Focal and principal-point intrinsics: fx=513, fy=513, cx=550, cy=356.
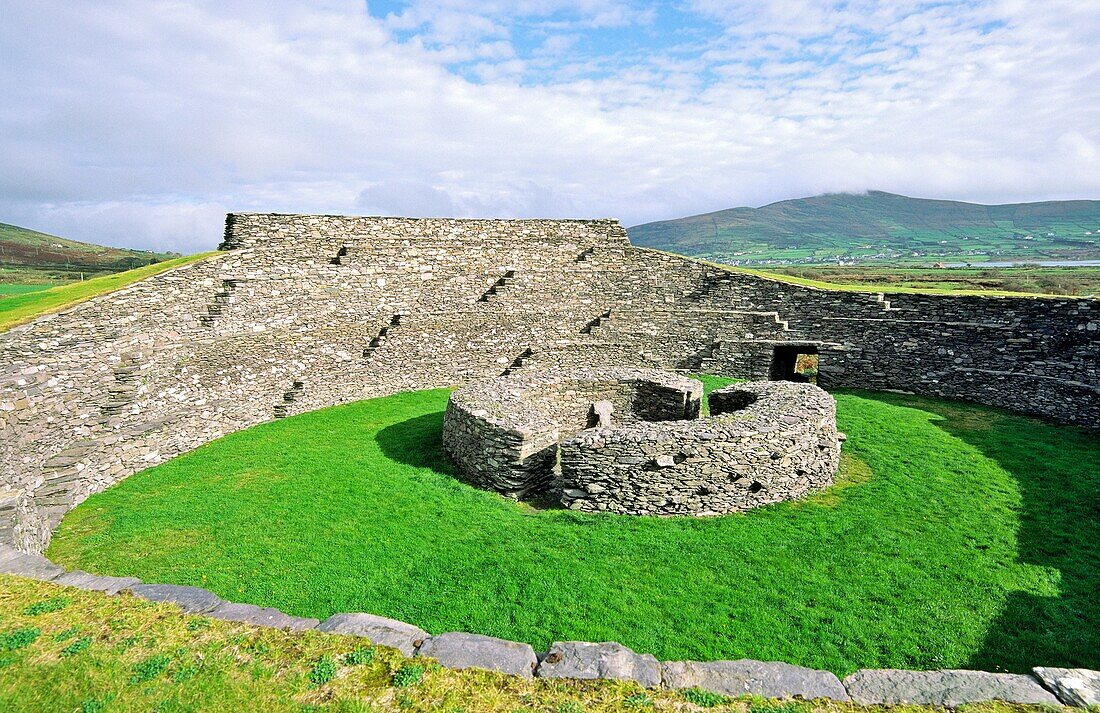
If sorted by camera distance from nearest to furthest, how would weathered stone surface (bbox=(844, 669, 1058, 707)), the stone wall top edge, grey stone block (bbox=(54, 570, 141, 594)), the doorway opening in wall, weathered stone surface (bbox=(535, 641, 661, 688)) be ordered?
weathered stone surface (bbox=(844, 669, 1058, 707)) → weathered stone surface (bbox=(535, 641, 661, 688)) → grey stone block (bbox=(54, 570, 141, 594)) → the stone wall top edge → the doorway opening in wall

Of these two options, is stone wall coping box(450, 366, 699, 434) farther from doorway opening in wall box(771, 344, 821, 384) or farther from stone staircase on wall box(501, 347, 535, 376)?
doorway opening in wall box(771, 344, 821, 384)

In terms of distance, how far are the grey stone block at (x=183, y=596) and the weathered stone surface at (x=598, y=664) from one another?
505 cm

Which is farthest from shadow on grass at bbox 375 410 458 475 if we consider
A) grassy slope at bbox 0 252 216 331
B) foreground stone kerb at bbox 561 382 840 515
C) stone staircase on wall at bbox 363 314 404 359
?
grassy slope at bbox 0 252 216 331

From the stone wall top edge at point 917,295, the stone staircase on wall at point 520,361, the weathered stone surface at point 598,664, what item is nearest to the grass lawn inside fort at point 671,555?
the weathered stone surface at point 598,664

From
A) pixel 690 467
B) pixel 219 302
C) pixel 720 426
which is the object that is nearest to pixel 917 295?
pixel 720 426

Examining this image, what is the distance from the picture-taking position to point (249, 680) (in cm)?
619

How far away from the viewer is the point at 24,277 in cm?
5819

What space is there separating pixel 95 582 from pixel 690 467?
37.2 ft

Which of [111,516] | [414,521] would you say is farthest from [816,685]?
[111,516]

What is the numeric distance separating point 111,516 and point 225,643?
809 centimetres

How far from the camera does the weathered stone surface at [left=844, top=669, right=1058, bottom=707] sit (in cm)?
606

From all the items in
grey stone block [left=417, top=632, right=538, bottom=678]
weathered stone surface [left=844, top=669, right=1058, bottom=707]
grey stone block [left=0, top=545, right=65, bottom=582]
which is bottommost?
weathered stone surface [left=844, top=669, right=1058, bottom=707]

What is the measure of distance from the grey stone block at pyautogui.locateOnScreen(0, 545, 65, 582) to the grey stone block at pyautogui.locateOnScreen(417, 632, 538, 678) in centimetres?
661

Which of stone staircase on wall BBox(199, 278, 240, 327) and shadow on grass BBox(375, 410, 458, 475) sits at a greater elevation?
stone staircase on wall BBox(199, 278, 240, 327)
